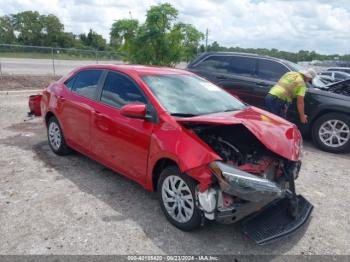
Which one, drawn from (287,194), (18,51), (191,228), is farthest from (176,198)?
(18,51)

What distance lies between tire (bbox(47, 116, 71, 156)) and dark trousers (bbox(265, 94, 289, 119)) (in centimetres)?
388

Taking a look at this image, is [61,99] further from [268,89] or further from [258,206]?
[268,89]

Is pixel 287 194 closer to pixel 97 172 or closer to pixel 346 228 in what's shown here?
pixel 346 228

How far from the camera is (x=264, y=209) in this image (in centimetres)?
367

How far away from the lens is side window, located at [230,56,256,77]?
8008 mm

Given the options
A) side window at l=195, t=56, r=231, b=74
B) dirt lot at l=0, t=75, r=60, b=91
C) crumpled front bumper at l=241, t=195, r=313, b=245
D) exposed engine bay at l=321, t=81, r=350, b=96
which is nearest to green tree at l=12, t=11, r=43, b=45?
dirt lot at l=0, t=75, r=60, b=91

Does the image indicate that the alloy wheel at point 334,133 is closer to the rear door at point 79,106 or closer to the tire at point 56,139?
the rear door at point 79,106

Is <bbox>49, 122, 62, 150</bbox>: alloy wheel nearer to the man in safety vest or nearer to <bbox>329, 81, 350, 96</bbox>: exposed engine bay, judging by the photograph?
the man in safety vest

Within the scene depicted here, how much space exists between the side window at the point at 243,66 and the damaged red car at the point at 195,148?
3330mm

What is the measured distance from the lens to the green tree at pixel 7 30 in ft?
190

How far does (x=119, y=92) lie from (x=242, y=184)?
7.01 feet

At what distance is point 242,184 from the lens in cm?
315

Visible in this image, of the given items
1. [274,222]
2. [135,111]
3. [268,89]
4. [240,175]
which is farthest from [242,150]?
[268,89]

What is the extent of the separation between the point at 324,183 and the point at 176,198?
2.73 meters
